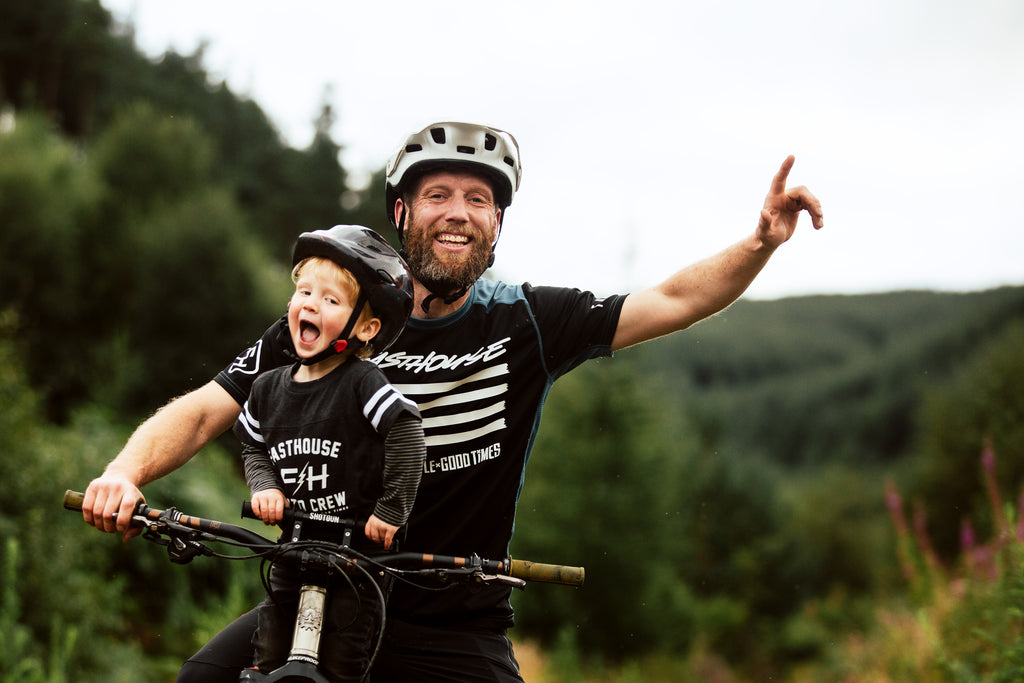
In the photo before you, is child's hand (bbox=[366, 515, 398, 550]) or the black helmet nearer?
child's hand (bbox=[366, 515, 398, 550])

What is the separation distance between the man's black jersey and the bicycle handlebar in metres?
0.73

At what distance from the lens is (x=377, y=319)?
9.69ft

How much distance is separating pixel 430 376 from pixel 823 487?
5811cm

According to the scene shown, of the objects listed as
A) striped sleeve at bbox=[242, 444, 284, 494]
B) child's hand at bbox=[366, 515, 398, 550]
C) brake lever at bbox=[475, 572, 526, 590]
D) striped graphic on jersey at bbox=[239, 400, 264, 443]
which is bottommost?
brake lever at bbox=[475, 572, 526, 590]

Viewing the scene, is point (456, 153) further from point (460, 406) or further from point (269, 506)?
point (269, 506)

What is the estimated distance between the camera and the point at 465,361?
12.0 ft

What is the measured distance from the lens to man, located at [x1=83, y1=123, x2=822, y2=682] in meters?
3.28

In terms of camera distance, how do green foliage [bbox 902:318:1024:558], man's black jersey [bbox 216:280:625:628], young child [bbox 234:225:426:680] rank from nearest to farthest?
young child [bbox 234:225:426:680] < man's black jersey [bbox 216:280:625:628] < green foliage [bbox 902:318:1024:558]

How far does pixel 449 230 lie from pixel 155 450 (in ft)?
4.93

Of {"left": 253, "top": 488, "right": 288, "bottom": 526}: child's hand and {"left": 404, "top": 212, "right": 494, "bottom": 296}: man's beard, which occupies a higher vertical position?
{"left": 404, "top": 212, "right": 494, "bottom": 296}: man's beard

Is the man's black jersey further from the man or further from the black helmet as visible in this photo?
the black helmet

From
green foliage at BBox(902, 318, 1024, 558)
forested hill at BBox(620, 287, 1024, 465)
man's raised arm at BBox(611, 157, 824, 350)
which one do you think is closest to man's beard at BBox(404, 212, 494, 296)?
man's raised arm at BBox(611, 157, 824, 350)

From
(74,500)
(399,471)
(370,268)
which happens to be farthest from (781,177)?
(74,500)

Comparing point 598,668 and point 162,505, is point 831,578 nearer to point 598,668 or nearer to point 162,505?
point 598,668
